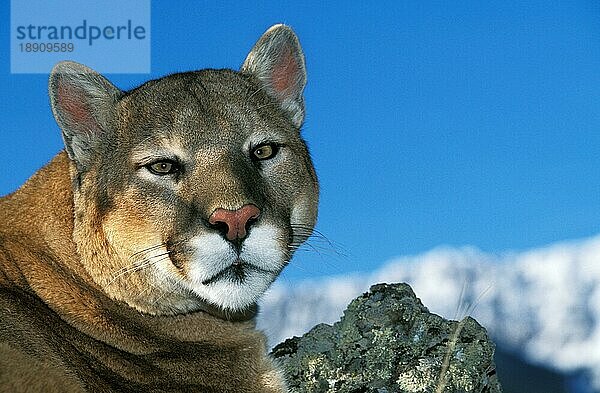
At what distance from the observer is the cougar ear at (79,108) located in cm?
734

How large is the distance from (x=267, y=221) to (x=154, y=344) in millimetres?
1288

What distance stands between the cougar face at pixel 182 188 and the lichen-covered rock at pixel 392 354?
3.70 ft

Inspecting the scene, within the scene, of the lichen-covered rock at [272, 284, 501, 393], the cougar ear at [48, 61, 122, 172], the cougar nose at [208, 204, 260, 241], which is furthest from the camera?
the lichen-covered rock at [272, 284, 501, 393]

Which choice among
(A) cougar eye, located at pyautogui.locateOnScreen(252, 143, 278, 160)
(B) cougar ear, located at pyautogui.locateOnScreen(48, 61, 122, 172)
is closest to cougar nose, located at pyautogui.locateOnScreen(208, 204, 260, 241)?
(A) cougar eye, located at pyautogui.locateOnScreen(252, 143, 278, 160)

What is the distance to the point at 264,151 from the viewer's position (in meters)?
7.46

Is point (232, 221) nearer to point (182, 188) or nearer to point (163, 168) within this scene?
point (182, 188)

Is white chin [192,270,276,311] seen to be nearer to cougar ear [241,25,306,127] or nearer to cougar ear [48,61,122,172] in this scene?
cougar ear [48,61,122,172]

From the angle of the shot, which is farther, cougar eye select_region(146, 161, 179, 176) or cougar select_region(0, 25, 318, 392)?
cougar eye select_region(146, 161, 179, 176)

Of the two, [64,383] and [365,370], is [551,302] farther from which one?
[64,383]

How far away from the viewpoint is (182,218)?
6781 millimetres

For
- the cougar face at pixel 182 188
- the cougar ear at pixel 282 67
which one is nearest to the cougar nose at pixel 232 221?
the cougar face at pixel 182 188

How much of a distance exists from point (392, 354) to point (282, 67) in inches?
106

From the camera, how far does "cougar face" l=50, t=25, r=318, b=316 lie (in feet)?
22.0

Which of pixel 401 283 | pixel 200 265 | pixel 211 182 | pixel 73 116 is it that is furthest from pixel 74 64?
pixel 401 283
